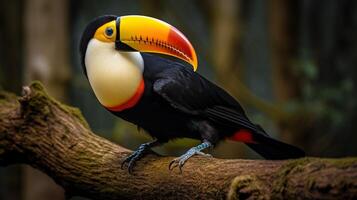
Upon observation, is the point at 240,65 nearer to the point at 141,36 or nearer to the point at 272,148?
the point at 272,148

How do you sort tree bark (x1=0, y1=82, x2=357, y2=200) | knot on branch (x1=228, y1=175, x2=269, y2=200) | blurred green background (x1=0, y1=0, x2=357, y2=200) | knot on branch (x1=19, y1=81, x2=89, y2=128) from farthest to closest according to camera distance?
blurred green background (x1=0, y1=0, x2=357, y2=200)
knot on branch (x1=19, y1=81, x2=89, y2=128)
knot on branch (x1=228, y1=175, x2=269, y2=200)
tree bark (x1=0, y1=82, x2=357, y2=200)

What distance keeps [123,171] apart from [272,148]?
0.63 m

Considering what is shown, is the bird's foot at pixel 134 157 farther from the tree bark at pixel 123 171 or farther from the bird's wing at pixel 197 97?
the bird's wing at pixel 197 97

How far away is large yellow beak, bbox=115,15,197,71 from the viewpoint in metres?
2.52

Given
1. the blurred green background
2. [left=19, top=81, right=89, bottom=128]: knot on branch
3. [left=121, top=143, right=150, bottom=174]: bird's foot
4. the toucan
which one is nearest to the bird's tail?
the toucan

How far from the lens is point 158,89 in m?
2.67

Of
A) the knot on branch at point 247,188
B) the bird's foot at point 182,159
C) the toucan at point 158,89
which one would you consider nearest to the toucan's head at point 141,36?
the toucan at point 158,89

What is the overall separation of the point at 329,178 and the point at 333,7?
393 centimetres

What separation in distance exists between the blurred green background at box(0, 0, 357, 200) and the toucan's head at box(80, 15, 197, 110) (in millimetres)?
2107

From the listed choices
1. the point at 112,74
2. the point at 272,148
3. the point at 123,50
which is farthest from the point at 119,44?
the point at 272,148

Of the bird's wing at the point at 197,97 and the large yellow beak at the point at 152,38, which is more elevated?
the large yellow beak at the point at 152,38

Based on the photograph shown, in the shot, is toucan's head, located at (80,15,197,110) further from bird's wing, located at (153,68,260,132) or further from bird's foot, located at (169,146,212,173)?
bird's foot, located at (169,146,212,173)

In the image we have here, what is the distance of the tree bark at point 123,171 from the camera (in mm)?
1986

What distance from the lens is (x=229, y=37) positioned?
581cm
